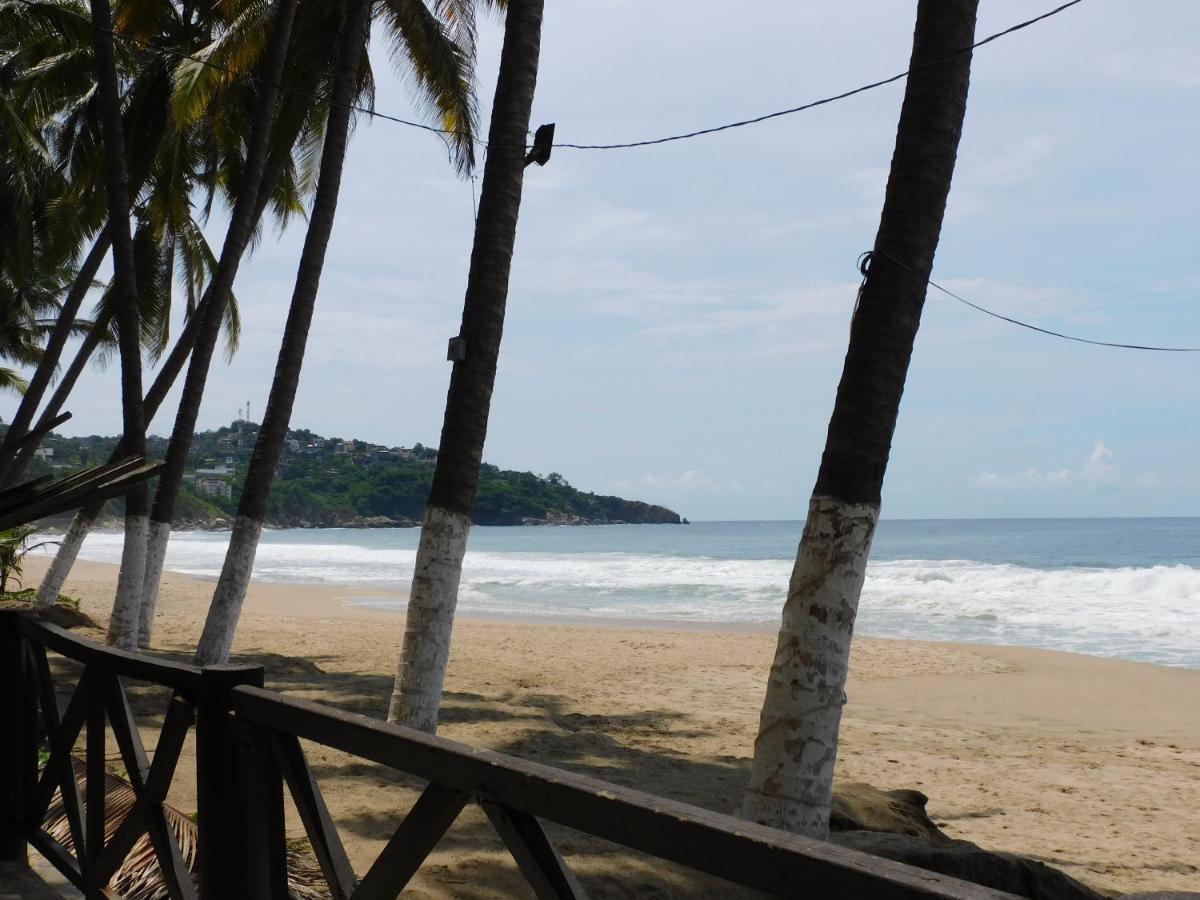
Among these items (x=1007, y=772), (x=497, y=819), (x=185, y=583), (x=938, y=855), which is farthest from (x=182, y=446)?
(x=185, y=583)

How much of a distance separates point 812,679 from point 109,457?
13731 millimetres

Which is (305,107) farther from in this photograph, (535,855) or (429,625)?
(535,855)

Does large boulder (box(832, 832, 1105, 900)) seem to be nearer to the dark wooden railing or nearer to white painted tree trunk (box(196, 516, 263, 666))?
the dark wooden railing

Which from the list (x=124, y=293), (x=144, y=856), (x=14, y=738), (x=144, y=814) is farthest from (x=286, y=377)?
(x=144, y=814)

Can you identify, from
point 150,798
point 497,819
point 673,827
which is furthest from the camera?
point 150,798

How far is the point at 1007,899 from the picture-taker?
3.72ft

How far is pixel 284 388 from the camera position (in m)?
9.78

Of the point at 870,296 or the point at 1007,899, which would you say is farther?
the point at 870,296

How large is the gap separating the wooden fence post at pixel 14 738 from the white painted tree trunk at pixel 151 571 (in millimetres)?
8296

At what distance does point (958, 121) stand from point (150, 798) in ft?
13.3

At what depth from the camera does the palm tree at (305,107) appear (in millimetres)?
11609

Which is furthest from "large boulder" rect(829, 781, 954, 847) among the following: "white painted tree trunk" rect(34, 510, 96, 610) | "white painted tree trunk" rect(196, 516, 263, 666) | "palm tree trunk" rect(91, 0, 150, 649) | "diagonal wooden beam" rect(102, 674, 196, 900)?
"white painted tree trunk" rect(34, 510, 96, 610)

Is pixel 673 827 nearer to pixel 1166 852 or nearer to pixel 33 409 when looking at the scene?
pixel 1166 852

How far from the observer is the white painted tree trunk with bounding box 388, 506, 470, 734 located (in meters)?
6.48
